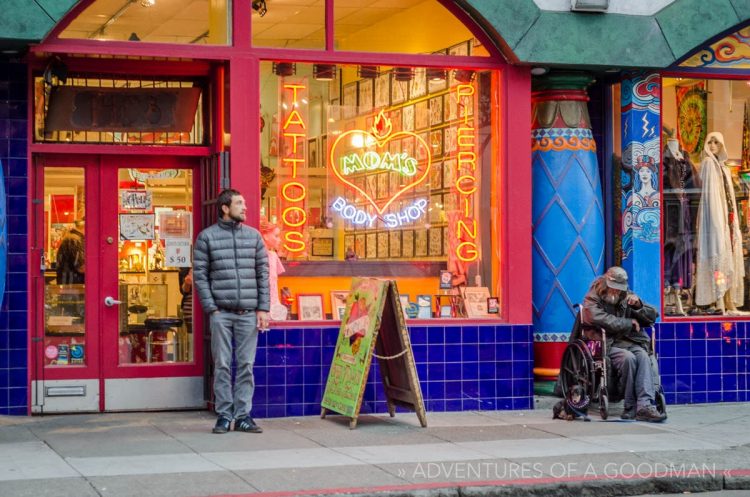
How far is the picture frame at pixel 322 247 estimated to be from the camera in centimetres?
1195

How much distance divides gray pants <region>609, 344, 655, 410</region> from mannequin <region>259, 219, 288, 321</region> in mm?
3085

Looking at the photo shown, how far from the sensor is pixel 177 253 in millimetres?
12008

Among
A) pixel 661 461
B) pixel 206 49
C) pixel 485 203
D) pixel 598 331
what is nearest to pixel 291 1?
pixel 206 49

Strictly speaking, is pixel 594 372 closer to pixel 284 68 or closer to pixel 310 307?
pixel 310 307

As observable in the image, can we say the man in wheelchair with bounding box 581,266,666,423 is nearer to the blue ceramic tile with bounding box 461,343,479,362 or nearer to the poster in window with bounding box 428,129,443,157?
the blue ceramic tile with bounding box 461,343,479,362

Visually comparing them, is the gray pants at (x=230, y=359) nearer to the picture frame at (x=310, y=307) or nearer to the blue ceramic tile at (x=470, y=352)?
the picture frame at (x=310, y=307)

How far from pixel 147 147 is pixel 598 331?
4.53 metres

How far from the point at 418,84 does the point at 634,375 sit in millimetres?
3467

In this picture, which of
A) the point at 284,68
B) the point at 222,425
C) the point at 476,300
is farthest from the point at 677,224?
the point at 222,425

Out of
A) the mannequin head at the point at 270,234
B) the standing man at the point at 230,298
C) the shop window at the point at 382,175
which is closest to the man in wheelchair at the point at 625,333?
the shop window at the point at 382,175

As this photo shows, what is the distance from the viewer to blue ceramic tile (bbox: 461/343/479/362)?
11992mm

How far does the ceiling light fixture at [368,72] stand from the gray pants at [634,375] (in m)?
3.43

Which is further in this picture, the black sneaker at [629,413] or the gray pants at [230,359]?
the black sneaker at [629,413]

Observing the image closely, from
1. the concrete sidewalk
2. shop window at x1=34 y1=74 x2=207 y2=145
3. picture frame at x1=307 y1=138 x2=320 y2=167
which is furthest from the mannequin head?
the concrete sidewalk
